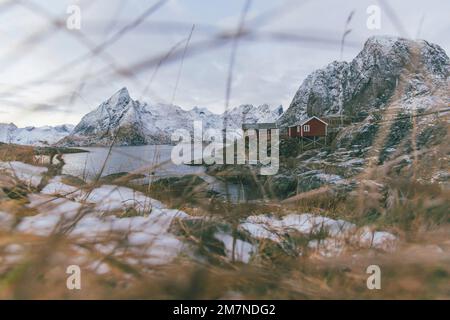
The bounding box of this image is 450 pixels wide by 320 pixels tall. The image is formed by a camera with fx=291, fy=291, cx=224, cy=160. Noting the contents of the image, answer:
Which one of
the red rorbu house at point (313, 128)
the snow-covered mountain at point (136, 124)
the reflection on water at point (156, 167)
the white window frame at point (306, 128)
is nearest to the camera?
the reflection on water at point (156, 167)

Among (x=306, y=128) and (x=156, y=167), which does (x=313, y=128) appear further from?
(x=156, y=167)

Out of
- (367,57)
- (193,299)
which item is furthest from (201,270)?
(367,57)

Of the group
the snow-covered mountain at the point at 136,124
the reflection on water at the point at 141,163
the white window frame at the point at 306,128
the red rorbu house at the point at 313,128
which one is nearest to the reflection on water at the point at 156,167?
the reflection on water at the point at 141,163

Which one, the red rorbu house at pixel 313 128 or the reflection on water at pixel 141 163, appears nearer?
the reflection on water at pixel 141 163

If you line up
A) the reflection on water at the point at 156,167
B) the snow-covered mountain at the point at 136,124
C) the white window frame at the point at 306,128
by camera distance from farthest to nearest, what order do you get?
the white window frame at the point at 306,128 < the snow-covered mountain at the point at 136,124 < the reflection on water at the point at 156,167

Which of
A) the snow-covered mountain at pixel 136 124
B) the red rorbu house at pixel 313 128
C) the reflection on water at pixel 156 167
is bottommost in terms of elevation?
the reflection on water at pixel 156 167

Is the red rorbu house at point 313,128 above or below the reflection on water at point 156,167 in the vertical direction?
above

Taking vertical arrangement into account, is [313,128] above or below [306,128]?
below

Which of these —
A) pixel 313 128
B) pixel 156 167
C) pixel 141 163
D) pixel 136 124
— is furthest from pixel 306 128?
pixel 156 167

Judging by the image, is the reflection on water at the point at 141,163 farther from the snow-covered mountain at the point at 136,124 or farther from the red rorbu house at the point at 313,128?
the red rorbu house at the point at 313,128

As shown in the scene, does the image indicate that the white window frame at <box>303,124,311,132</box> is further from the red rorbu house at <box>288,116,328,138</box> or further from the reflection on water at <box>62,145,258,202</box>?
the reflection on water at <box>62,145,258,202</box>

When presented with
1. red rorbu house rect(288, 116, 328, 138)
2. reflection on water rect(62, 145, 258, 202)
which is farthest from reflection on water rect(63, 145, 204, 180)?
red rorbu house rect(288, 116, 328, 138)

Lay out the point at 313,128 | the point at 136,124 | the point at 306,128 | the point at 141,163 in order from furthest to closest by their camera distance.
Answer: the point at 306,128 → the point at 313,128 → the point at 136,124 → the point at 141,163
